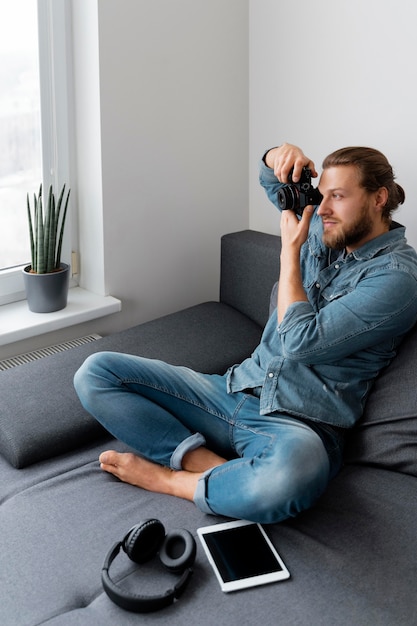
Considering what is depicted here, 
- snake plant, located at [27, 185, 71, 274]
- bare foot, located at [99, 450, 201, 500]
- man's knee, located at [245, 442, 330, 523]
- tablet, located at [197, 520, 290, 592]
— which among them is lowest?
tablet, located at [197, 520, 290, 592]

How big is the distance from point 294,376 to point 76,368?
2.28ft

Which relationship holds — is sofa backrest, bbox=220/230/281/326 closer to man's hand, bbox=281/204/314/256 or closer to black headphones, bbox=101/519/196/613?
man's hand, bbox=281/204/314/256

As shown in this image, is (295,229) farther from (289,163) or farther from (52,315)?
(52,315)

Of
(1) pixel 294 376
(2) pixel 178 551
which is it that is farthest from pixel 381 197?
(2) pixel 178 551

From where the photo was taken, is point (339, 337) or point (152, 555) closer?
point (152, 555)

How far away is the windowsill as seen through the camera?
2.46m

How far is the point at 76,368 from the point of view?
2.24 meters

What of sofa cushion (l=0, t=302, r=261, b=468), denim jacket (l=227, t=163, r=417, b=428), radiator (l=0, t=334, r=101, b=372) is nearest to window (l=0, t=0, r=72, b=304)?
radiator (l=0, t=334, r=101, b=372)

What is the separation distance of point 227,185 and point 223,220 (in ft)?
0.46

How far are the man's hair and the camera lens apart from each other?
11 centimetres

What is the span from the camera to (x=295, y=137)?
2.79 m

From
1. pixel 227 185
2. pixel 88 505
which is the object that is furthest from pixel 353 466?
pixel 227 185

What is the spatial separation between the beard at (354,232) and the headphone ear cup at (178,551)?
2.79 ft

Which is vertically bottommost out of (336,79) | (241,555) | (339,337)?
(241,555)
